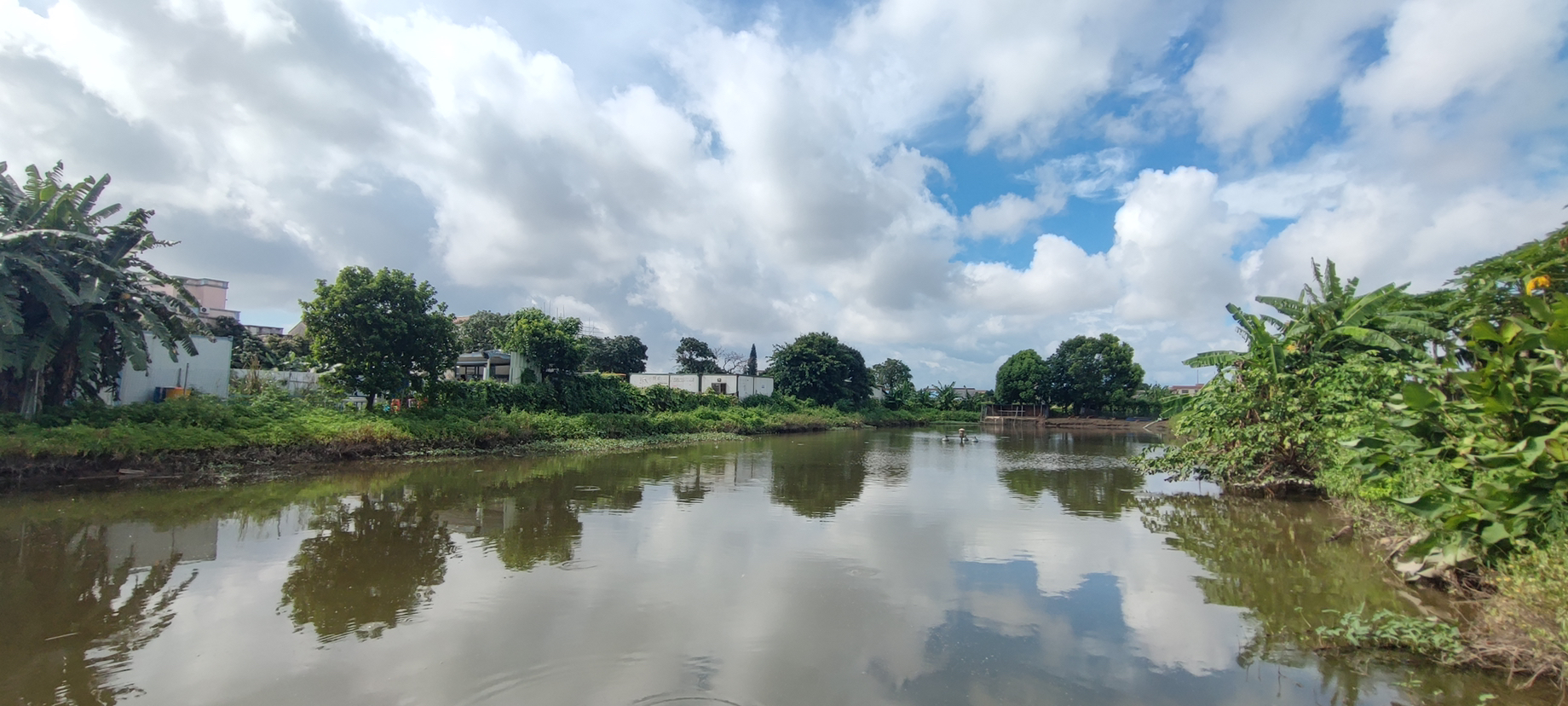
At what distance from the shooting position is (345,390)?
17422 mm

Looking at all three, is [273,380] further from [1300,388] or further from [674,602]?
[1300,388]

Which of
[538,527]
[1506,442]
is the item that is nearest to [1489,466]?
[1506,442]

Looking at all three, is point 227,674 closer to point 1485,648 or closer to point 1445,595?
point 1485,648

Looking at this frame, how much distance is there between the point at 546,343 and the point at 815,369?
23.6 m

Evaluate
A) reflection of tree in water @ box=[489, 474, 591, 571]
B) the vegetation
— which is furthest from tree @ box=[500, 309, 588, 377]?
the vegetation

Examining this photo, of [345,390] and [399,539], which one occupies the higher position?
[345,390]

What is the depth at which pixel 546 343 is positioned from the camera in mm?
23469

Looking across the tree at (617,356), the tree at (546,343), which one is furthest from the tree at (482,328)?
the tree at (546,343)

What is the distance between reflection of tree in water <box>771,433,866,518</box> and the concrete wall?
13.5 m

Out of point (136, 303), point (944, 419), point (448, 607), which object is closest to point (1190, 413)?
point (448, 607)

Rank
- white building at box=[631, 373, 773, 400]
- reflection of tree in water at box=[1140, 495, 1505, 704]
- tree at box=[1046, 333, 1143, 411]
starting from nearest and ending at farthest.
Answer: reflection of tree in water at box=[1140, 495, 1505, 704] → white building at box=[631, 373, 773, 400] → tree at box=[1046, 333, 1143, 411]

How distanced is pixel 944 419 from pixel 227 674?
50.9 m

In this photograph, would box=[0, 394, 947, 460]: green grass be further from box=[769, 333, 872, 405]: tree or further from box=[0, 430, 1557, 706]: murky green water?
box=[769, 333, 872, 405]: tree

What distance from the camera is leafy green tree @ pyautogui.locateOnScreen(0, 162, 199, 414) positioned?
37.9ft
